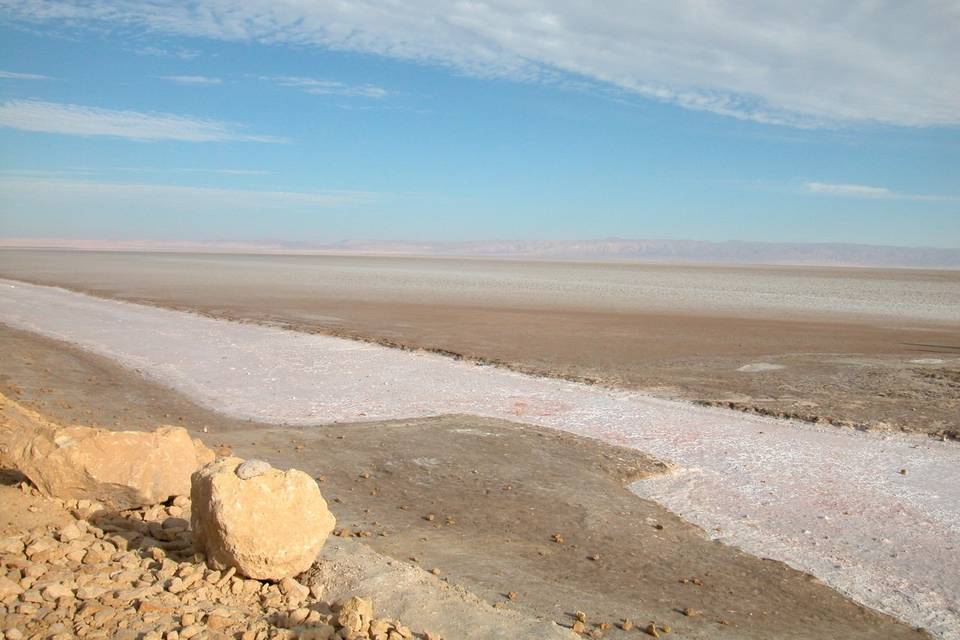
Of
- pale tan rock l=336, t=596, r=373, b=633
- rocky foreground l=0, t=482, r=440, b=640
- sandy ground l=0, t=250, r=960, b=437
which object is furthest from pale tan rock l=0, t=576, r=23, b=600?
sandy ground l=0, t=250, r=960, b=437

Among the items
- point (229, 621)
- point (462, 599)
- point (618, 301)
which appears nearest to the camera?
point (229, 621)

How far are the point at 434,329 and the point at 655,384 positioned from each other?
371 inches

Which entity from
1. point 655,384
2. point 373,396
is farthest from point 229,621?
point 655,384

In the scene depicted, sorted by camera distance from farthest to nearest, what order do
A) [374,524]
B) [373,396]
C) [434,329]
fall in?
[434,329] → [373,396] → [374,524]

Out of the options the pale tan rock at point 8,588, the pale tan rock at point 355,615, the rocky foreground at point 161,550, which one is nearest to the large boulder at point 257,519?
the rocky foreground at point 161,550

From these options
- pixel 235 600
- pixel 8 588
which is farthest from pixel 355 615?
pixel 8 588

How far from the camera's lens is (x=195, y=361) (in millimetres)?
15633

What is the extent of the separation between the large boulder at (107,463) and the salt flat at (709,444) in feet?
14.3

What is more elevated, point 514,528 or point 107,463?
point 107,463

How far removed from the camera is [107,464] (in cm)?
591

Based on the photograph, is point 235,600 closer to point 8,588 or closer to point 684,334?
point 8,588

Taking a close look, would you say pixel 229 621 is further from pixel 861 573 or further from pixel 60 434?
pixel 861 573

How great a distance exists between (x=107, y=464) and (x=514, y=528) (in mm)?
3169

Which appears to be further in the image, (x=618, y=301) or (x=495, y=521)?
→ (x=618, y=301)
